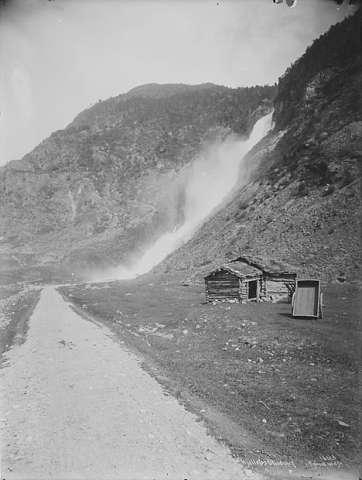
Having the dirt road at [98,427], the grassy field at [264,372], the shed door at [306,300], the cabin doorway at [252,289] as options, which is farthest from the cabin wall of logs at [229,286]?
the dirt road at [98,427]

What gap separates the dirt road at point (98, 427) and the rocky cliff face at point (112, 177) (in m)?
95.6

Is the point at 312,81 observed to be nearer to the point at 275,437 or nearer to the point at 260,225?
the point at 260,225

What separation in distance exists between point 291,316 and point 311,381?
1364 centimetres

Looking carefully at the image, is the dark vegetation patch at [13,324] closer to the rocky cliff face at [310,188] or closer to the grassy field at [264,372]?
the grassy field at [264,372]

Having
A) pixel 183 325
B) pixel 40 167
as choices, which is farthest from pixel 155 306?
pixel 40 167

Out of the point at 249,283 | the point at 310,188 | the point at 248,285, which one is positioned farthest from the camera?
the point at 310,188

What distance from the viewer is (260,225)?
57000mm

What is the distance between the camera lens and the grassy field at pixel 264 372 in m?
9.89

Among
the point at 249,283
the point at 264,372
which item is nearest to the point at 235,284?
the point at 249,283

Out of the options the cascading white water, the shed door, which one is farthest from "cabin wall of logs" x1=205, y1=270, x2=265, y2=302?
the cascading white water

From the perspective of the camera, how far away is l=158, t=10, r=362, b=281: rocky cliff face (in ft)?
146

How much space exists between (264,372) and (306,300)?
1323 centimetres

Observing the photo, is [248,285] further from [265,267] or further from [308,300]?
[308,300]

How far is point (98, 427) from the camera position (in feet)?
33.9
